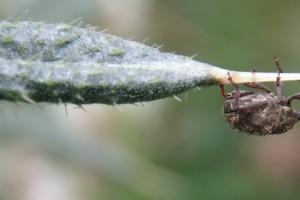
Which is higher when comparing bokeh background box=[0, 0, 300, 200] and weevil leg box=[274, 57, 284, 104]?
bokeh background box=[0, 0, 300, 200]

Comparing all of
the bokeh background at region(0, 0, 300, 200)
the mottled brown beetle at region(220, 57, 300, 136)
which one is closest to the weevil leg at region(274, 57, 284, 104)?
the mottled brown beetle at region(220, 57, 300, 136)

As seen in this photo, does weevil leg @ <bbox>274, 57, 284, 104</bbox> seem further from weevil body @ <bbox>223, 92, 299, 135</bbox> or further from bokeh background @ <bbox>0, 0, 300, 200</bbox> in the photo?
bokeh background @ <bbox>0, 0, 300, 200</bbox>

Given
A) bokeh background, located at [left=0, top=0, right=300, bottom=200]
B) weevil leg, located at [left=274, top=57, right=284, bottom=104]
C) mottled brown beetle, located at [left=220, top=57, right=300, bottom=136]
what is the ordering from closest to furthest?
weevil leg, located at [left=274, top=57, right=284, bottom=104] → mottled brown beetle, located at [left=220, top=57, right=300, bottom=136] → bokeh background, located at [left=0, top=0, right=300, bottom=200]

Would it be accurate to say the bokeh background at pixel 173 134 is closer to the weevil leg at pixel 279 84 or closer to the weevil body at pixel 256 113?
the weevil body at pixel 256 113

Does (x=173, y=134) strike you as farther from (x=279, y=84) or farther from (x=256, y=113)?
(x=279, y=84)

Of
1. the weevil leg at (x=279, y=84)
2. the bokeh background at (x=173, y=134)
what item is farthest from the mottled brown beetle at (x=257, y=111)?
the bokeh background at (x=173, y=134)

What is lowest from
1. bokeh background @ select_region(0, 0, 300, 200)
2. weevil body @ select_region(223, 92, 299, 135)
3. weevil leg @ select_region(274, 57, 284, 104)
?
weevil body @ select_region(223, 92, 299, 135)

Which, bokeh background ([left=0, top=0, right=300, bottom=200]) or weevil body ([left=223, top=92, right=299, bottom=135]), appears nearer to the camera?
weevil body ([left=223, top=92, right=299, bottom=135])

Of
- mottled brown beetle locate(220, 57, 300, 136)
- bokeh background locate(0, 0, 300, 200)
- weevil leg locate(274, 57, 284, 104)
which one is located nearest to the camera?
weevil leg locate(274, 57, 284, 104)

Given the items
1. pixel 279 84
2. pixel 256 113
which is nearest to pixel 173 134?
pixel 256 113

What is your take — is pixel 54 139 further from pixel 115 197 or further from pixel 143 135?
pixel 143 135
